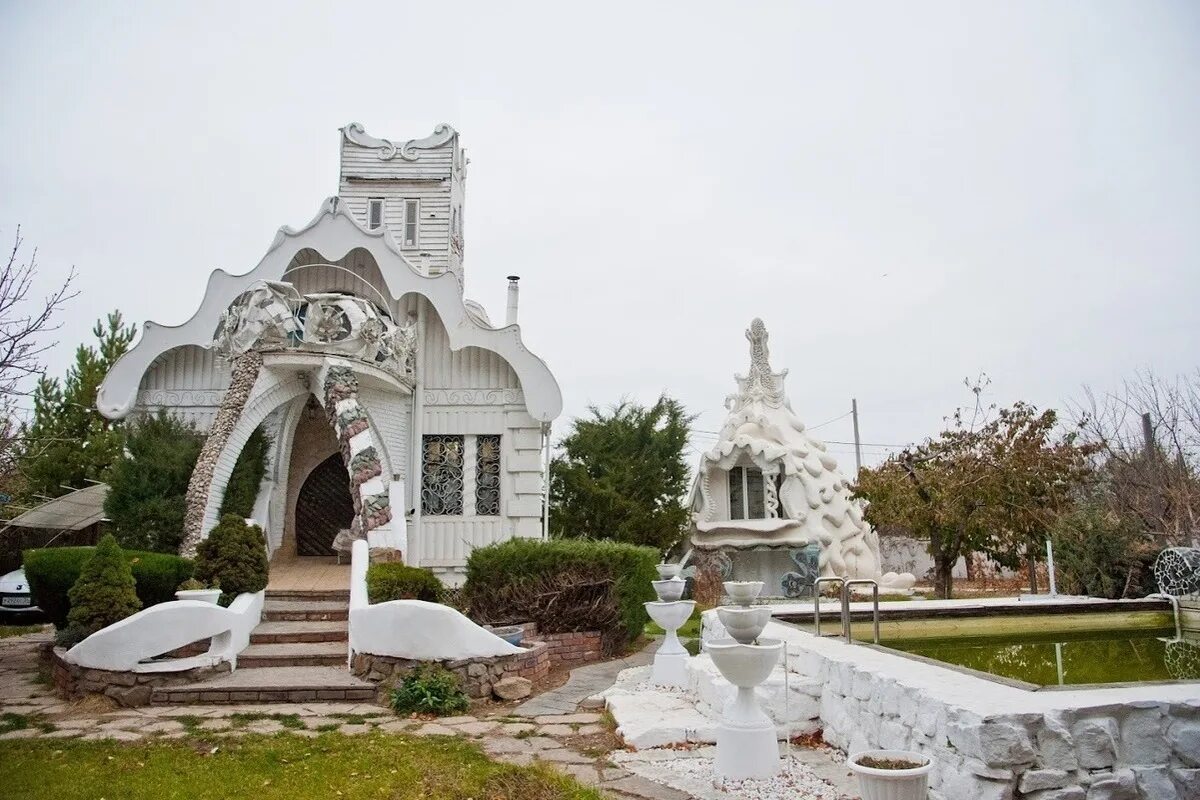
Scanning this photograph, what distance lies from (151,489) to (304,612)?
371cm

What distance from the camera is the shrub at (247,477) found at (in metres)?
13.7

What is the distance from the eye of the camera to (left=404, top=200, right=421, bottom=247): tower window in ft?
58.9

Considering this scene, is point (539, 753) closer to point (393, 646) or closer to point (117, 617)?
point (393, 646)

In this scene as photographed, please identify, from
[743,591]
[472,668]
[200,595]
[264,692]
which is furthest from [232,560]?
[743,591]

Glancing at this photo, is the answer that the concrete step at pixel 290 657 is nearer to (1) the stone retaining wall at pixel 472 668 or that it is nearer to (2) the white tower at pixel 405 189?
(1) the stone retaining wall at pixel 472 668

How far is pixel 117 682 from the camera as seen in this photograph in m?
8.71

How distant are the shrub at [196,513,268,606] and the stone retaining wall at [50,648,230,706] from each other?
1768 mm

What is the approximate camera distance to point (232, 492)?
13750 mm

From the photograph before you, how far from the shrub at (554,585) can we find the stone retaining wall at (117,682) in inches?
143

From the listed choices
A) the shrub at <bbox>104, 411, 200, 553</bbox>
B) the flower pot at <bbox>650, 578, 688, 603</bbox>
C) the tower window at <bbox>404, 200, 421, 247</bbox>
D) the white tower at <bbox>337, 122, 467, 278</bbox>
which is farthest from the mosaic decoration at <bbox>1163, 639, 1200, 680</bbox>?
the tower window at <bbox>404, 200, 421, 247</bbox>

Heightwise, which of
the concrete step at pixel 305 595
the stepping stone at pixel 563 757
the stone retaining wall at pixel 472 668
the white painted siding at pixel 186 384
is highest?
the white painted siding at pixel 186 384

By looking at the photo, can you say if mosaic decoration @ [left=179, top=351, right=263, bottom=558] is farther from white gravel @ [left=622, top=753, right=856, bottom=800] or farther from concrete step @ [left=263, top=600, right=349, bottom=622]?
white gravel @ [left=622, top=753, right=856, bottom=800]

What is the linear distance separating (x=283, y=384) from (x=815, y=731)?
10.2m

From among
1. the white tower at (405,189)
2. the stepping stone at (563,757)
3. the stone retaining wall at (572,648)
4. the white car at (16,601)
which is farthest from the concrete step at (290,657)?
the white tower at (405,189)
